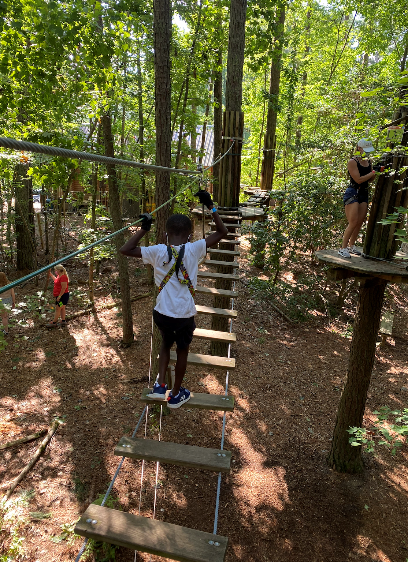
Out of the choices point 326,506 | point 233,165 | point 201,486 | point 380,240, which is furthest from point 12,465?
point 233,165

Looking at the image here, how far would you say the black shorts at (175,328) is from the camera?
2484 mm

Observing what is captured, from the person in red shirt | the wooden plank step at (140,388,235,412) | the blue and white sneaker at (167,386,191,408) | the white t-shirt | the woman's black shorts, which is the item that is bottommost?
the person in red shirt

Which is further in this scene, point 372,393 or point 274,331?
point 274,331

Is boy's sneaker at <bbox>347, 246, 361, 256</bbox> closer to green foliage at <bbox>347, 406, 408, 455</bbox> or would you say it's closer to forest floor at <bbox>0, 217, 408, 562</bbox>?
green foliage at <bbox>347, 406, 408, 455</bbox>

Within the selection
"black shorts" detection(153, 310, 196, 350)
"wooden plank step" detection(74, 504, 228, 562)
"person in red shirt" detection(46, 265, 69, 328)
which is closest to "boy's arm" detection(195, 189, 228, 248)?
"black shorts" detection(153, 310, 196, 350)

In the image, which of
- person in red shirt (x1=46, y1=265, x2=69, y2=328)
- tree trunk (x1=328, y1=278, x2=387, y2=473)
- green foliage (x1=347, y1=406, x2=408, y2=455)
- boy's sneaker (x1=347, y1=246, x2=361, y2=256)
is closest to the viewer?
green foliage (x1=347, y1=406, x2=408, y2=455)

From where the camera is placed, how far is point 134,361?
6.91 m

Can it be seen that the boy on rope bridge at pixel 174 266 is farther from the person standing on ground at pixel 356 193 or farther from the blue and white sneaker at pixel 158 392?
the person standing on ground at pixel 356 193

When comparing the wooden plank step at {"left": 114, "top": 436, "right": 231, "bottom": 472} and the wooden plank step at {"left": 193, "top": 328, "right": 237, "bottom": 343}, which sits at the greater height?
the wooden plank step at {"left": 193, "top": 328, "right": 237, "bottom": 343}

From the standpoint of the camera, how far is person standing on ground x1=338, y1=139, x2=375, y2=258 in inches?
143

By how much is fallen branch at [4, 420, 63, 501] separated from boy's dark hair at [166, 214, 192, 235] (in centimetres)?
363

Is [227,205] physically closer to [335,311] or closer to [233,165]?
[233,165]

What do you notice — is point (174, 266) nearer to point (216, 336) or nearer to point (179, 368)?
point (179, 368)

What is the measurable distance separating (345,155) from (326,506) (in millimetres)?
6163
